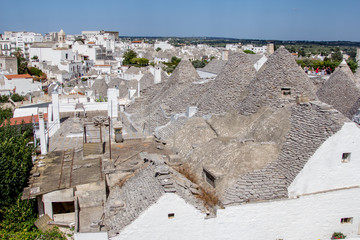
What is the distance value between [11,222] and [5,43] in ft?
381

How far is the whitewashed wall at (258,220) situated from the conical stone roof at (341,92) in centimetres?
691

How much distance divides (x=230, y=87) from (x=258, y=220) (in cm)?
750

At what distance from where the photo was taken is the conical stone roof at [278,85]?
13.1 m

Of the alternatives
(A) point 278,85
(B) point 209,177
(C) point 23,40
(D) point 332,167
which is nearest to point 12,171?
(B) point 209,177

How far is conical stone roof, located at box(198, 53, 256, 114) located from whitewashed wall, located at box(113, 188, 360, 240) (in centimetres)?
612

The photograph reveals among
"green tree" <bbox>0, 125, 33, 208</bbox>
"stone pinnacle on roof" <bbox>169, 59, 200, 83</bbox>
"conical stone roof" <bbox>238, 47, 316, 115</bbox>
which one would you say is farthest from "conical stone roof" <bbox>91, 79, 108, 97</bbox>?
"conical stone roof" <bbox>238, 47, 316, 115</bbox>

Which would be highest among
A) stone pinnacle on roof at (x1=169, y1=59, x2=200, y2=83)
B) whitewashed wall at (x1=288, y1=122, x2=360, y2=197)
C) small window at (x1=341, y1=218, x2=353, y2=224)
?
stone pinnacle on roof at (x1=169, y1=59, x2=200, y2=83)

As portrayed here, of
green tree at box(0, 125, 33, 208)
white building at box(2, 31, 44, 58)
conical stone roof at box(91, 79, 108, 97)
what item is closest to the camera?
green tree at box(0, 125, 33, 208)

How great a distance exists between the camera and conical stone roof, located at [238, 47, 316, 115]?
13117mm

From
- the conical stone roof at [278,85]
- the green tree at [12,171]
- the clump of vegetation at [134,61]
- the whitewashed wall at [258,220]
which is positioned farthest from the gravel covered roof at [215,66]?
the clump of vegetation at [134,61]

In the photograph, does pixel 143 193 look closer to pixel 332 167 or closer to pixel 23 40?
pixel 332 167

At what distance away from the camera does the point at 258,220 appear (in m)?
9.76

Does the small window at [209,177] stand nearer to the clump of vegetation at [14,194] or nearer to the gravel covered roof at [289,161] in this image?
the gravel covered roof at [289,161]

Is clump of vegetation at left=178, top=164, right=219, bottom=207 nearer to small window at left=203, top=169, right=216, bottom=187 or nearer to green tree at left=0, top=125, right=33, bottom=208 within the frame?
small window at left=203, top=169, right=216, bottom=187
